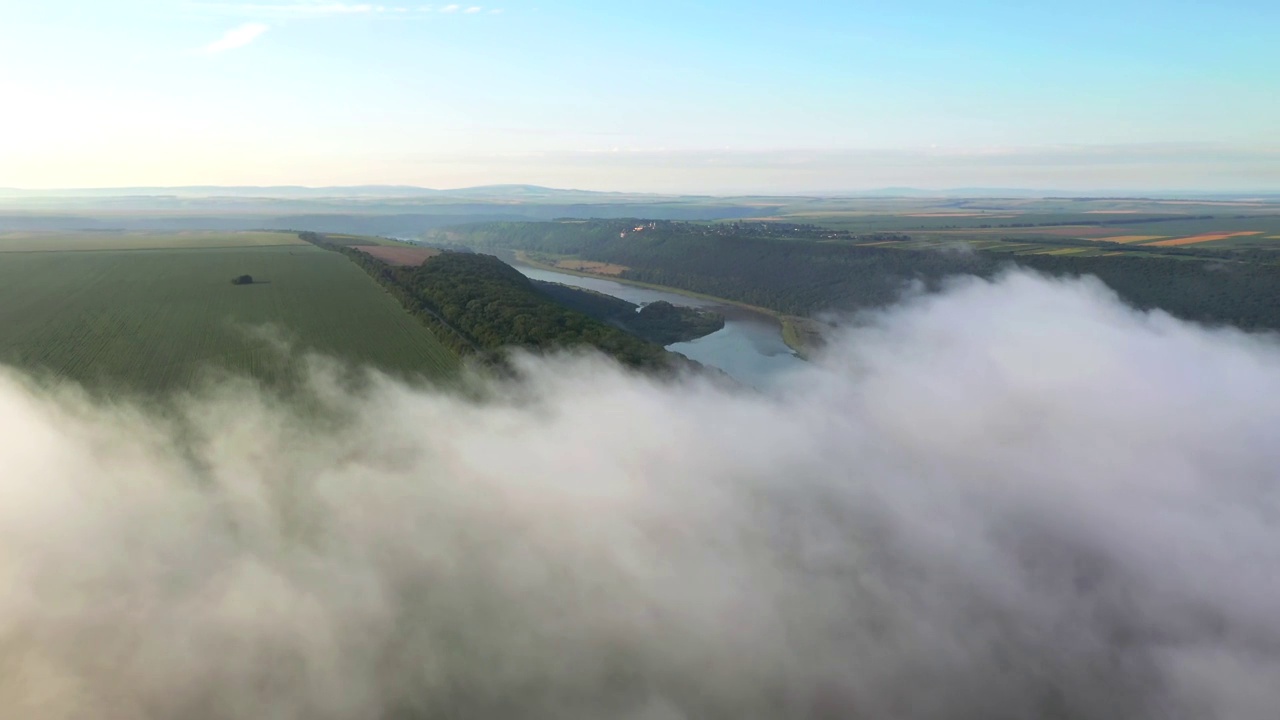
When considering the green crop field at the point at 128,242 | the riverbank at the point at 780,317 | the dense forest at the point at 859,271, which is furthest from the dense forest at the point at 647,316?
the green crop field at the point at 128,242

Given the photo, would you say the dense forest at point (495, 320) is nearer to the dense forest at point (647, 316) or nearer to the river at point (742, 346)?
the river at point (742, 346)

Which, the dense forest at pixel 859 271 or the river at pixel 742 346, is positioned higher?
the dense forest at pixel 859 271

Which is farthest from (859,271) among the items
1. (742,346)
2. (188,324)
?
(188,324)

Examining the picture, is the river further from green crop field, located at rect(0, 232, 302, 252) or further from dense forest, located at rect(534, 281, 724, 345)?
green crop field, located at rect(0, 232, 302, 252)

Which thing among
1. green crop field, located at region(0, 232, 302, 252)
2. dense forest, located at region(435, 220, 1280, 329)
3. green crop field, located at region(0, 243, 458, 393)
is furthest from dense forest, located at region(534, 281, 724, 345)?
green crop field, located at region(0, 232, 302, 252)

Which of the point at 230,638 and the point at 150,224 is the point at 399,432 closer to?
the point at 230,638

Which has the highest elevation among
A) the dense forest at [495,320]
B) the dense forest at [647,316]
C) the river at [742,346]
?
the dense forest at [495,320]

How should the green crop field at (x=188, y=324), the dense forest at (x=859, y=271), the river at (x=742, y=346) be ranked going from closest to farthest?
the green crop field at (x=188, y=324), the river at (x=742, y=346), the dense forest at (x=859, y=271)
